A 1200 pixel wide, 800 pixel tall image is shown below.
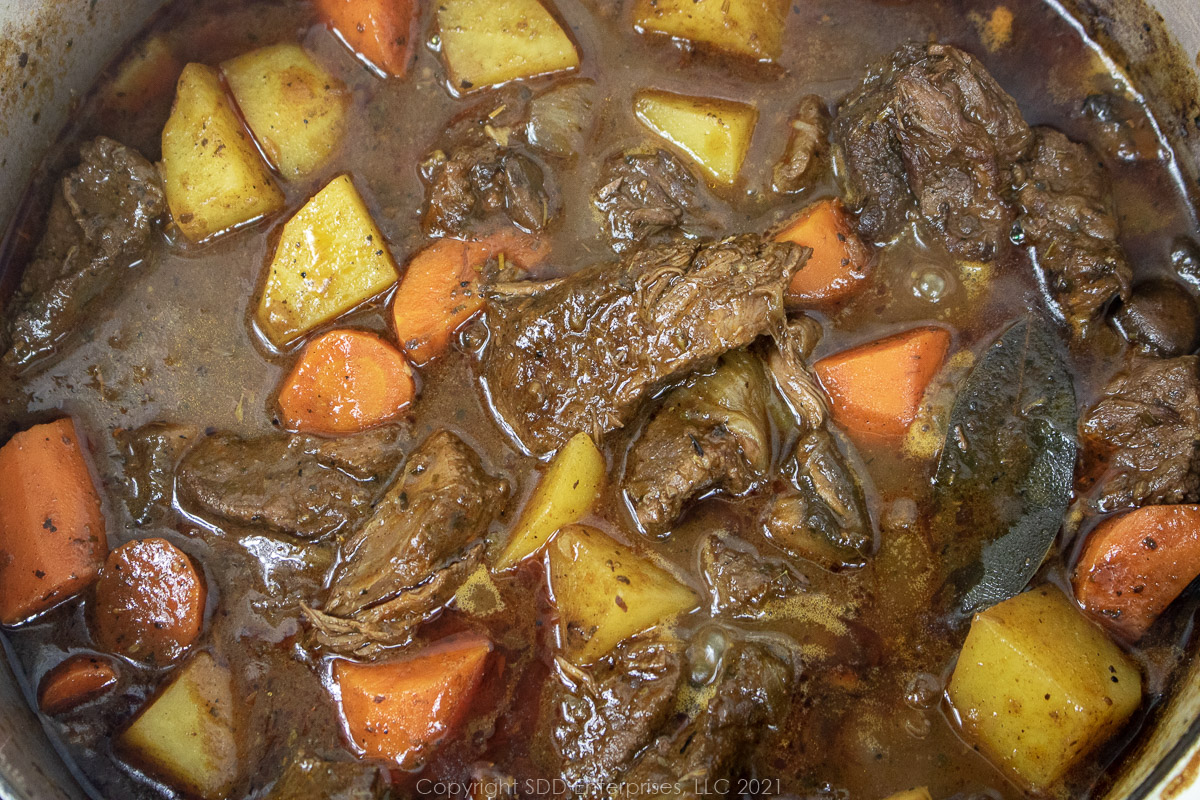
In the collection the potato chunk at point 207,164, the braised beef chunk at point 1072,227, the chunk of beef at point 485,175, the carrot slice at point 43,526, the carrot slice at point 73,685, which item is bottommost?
the carrot slice at point 73,685

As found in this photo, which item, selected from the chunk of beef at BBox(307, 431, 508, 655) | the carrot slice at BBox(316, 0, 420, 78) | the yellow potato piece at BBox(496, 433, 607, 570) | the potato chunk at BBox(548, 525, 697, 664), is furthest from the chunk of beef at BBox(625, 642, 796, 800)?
the carrot slice at BBox(316, 0, 420, 78)

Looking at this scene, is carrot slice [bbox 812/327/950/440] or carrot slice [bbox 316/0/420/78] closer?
carrot slice [bbox 812/327/950/440]

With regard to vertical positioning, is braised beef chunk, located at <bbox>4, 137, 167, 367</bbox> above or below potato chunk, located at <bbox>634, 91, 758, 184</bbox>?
below

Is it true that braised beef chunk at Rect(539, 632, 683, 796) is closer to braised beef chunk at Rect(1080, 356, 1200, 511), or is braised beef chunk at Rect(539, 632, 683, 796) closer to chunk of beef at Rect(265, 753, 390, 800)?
chunk of beef at Rect(265, 753, 390, 800)

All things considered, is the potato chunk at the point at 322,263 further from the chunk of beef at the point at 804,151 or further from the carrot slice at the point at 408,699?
the chunk of beef at the point at 804,151

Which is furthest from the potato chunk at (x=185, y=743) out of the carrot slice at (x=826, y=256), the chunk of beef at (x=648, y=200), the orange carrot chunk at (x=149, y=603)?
A: the carrot slice at (x=826, y=256)

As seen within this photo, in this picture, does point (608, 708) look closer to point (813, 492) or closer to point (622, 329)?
point (813, 492)
